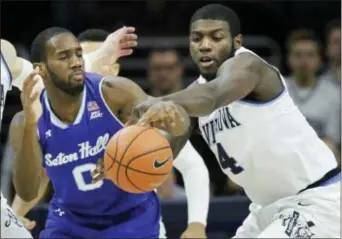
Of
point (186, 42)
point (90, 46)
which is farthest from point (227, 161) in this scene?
point (186, 42)

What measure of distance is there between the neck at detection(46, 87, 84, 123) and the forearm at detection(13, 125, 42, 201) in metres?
0.27

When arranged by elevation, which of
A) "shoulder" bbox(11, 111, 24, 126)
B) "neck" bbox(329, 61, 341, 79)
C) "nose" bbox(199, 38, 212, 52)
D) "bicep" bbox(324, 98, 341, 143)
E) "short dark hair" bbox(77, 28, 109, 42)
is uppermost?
"nose" bbox(199, 38, 212, 52)

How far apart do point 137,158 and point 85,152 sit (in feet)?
3.15

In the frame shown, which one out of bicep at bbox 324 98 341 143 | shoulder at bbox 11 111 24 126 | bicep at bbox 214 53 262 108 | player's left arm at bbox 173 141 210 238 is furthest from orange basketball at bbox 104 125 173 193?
bicep at bbox 324 98 341 143

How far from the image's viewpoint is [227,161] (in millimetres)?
5289

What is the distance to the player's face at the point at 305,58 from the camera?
25.1ft

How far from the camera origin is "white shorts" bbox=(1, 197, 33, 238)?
16.8ft

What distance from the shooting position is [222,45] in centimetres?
512

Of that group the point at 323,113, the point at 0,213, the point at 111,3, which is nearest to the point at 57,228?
the point at 0,213

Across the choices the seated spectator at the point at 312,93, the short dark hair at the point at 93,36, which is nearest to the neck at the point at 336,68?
the seated spectator at the point at 312,93

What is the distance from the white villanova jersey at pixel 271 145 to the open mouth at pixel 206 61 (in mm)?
178

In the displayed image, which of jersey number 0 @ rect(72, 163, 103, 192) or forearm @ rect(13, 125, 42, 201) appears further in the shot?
jersey number 0 @ rect(72, 163, 103, 192)

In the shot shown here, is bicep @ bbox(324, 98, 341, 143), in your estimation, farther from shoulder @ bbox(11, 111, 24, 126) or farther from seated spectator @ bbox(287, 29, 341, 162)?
shoulder @ bbox(11, 111, 24, 126)

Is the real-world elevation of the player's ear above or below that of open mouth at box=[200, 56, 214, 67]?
above
